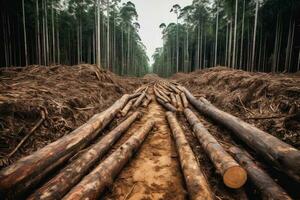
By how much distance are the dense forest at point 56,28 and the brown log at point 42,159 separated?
35.2 ft

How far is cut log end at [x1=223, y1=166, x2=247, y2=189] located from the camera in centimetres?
191

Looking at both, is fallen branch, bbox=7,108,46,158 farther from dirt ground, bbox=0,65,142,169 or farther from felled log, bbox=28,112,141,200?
felled log, bbox=28,112,141,200

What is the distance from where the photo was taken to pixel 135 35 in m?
39.8

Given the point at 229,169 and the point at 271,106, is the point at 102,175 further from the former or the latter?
the point at 271,106

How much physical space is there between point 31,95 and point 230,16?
74.3 ft

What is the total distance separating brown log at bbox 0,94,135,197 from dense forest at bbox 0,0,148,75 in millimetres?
10716

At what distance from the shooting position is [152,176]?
2.44 m

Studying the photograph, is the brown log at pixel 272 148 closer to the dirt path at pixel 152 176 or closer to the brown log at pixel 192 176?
the brown log at pixel 192 176

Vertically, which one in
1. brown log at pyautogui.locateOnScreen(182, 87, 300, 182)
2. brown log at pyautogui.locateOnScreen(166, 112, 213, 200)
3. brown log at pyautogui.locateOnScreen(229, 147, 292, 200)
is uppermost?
brown log at pyautogui.locateOnScreen(182, 87, 300, 182)

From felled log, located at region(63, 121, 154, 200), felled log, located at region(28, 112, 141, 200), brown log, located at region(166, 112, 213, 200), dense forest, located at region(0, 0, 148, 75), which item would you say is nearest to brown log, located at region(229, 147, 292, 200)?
brown log, located at region(166, 112, 213, 200)

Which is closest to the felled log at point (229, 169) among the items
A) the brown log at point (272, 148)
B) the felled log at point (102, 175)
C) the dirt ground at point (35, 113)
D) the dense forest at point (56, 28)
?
the brown log at point (272, 148)

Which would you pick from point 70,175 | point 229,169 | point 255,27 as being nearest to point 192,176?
point 229,169

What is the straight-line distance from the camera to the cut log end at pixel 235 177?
191 cm

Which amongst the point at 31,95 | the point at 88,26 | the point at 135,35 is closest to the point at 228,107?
the point at 31,95
